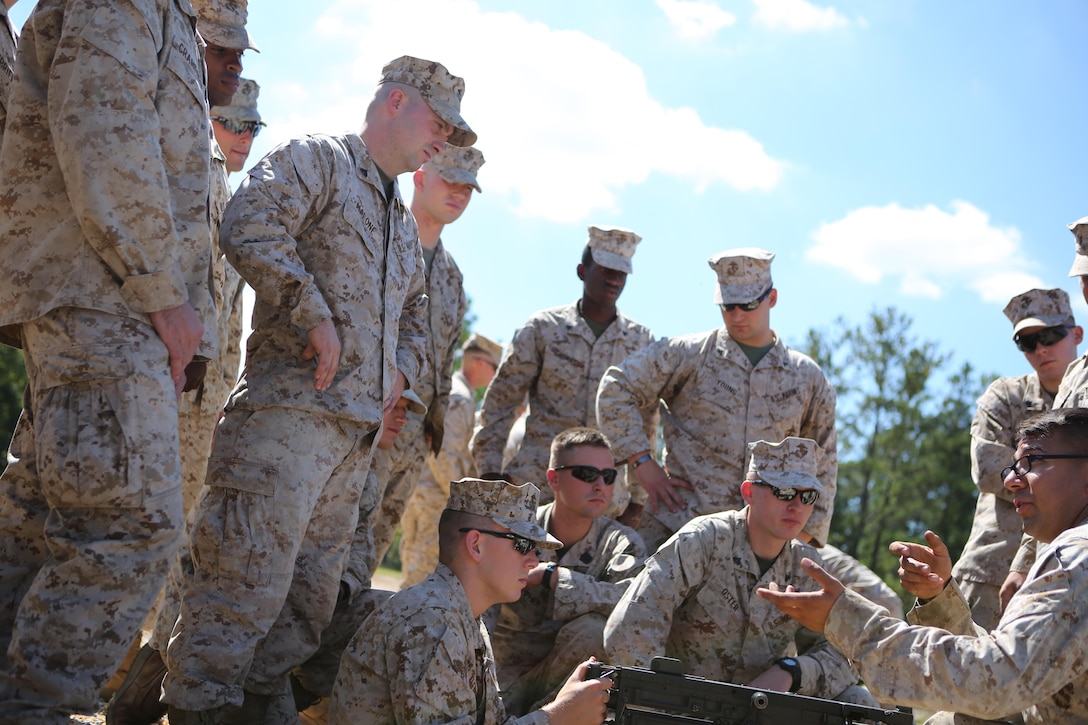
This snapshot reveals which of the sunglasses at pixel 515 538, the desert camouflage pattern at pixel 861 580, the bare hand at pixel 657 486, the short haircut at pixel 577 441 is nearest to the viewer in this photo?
the sunglasses at pixel 515 538

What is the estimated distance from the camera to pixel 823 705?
163 inches

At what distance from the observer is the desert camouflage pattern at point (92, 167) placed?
332 centimetres

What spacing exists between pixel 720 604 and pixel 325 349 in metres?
2.59

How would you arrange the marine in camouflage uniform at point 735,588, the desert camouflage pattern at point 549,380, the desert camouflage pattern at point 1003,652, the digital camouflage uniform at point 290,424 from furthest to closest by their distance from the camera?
the desert camouflage pattern at point 549,380
the marine in camouflage uniform at point 735,588
the digital camouflage uniform at point 290,424
the desert camouflage pattern at point 1003,652

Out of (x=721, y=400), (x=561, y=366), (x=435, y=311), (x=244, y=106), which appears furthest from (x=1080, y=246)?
(x=244, y=106)

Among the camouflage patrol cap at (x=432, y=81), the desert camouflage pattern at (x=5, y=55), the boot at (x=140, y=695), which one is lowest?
the boot at (x=140, y=695)

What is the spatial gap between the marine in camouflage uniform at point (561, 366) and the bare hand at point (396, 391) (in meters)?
3.00

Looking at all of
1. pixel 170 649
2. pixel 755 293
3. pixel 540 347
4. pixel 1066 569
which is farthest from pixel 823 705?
pixel 540 347

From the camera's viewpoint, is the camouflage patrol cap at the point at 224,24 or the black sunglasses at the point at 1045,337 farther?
the black sunglasses at the point at 1045,337

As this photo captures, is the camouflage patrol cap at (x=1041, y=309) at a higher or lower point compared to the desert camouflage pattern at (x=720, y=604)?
higher

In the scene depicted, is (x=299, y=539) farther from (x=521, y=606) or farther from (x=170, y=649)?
(x=521, y=606)

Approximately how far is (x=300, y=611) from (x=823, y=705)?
7.09 feet

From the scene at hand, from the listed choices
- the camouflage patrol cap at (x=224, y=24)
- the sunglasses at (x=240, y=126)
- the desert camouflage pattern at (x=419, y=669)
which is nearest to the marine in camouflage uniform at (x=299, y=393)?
the desert camouflage pattern at (x=419, y=669)

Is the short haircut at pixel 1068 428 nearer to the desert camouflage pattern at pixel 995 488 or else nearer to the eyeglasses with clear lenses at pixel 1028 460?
the eyeglasses with clear lenses at pixel 1028 460
